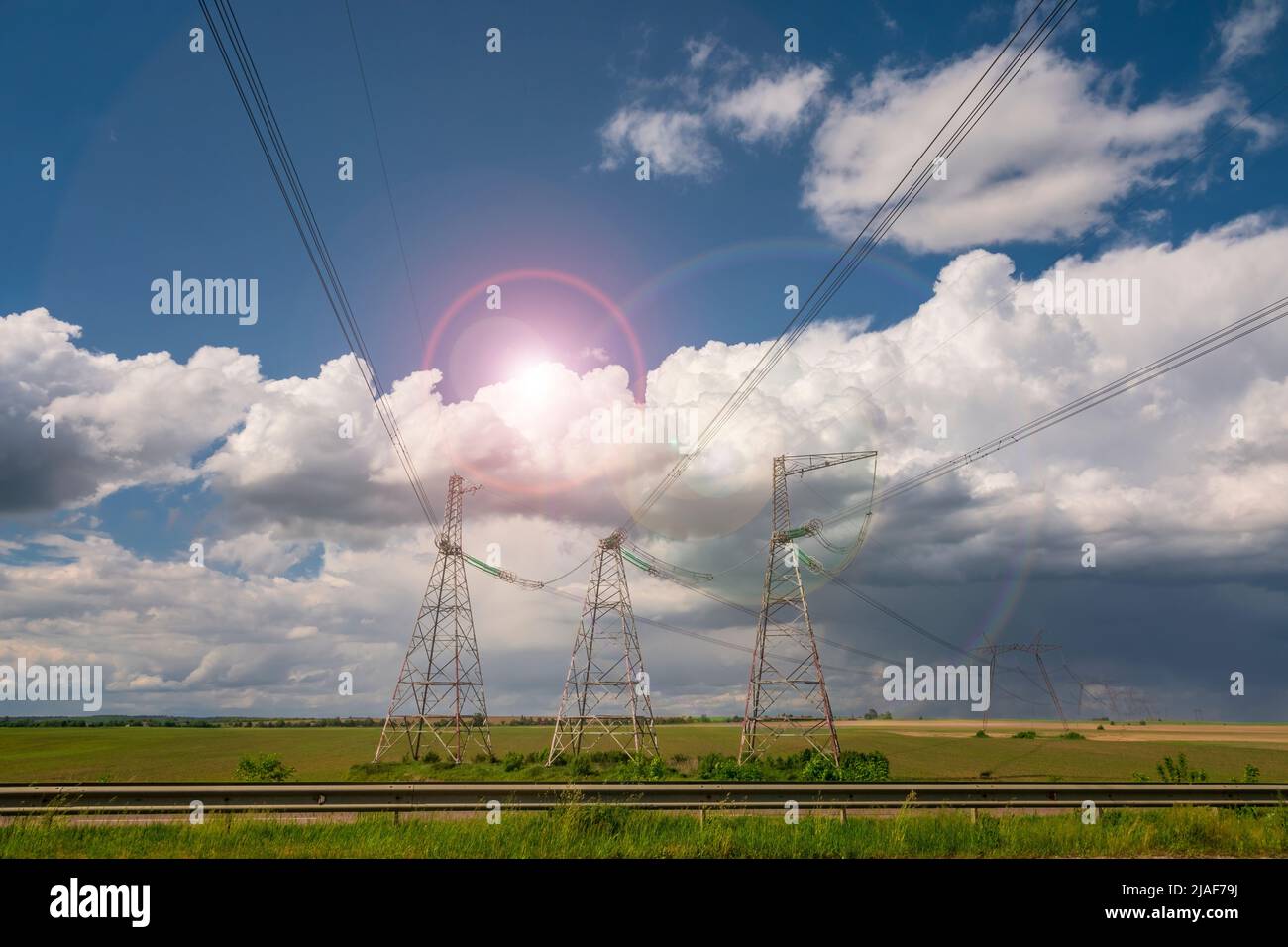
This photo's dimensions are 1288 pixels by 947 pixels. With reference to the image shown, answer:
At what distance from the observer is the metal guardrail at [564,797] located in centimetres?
1725

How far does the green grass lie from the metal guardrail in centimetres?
126

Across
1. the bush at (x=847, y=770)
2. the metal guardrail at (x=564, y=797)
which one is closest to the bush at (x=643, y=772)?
the bush at (x=847, y=770)

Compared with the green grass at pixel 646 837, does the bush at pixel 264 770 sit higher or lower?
lower

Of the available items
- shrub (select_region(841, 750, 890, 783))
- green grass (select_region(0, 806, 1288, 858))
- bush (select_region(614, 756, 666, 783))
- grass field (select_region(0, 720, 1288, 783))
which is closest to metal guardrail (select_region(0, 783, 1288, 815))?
green grass (select_region(0, 806, 1288, 858))

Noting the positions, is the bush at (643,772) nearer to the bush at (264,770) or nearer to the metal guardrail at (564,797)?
the metal guardrail at (564,797)

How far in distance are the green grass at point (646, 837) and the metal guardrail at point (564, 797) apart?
4.15 feet

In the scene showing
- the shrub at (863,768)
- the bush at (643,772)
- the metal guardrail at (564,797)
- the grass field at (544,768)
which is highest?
the metal guardrail at (564,797)

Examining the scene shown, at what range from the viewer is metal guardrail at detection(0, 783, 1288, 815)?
17.2 metres

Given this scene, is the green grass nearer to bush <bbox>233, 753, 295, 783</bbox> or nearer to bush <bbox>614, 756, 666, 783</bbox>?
bush <bbox>614, 756, 666, 783</bbox>

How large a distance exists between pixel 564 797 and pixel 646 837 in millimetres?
3027
